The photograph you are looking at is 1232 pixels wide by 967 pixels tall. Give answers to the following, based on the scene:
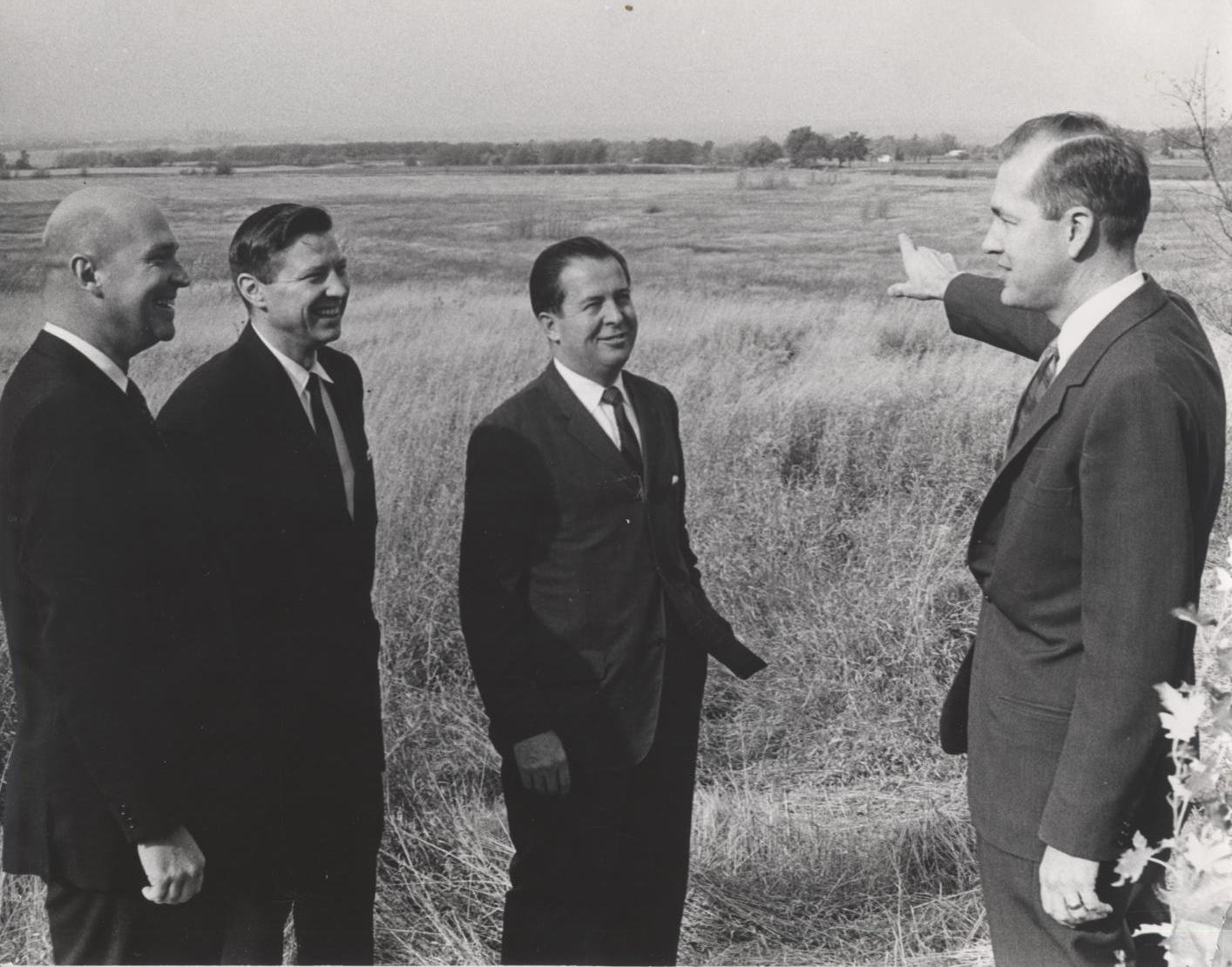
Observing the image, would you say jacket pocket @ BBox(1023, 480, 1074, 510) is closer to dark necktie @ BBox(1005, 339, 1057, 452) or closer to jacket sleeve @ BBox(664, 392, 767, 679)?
dark necktie @ BBox(1005, 339, 1057, 452)

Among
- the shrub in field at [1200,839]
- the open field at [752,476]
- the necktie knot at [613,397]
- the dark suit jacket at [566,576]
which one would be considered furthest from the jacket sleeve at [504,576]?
the shrub in field at [1200,839]

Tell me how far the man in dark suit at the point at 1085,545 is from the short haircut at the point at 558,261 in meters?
0.95

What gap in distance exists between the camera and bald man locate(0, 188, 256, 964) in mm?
2115

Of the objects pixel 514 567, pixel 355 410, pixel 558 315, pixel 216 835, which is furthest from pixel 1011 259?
pixel 216 835

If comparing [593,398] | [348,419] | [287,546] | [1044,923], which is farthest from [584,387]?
[1044,923]

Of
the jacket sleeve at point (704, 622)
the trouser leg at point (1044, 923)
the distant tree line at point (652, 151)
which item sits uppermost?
the distant tree line at point (652, 151)

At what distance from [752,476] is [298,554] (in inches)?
55.8

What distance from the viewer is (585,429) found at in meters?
2.74

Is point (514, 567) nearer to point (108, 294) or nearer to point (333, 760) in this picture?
point (333, 760)

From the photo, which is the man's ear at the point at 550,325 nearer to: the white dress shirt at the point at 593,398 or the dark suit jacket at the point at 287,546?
the white dress shirt at the point at 593,398

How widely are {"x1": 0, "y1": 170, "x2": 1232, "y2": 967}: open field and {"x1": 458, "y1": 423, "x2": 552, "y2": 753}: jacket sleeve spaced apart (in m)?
0.58

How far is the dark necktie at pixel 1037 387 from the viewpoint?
2246 mm

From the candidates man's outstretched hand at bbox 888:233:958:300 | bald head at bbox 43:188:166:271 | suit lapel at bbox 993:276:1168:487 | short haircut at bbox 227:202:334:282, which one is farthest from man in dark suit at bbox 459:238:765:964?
suit lapel at bbox 993:276:1168:487

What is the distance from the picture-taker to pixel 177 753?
7.47 feet
